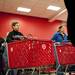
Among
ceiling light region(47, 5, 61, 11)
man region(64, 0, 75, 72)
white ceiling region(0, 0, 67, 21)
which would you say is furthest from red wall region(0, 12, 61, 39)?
man region(64, 0, 75, 72)

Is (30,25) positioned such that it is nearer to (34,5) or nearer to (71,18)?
(34,5)

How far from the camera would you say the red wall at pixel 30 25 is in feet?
33.9

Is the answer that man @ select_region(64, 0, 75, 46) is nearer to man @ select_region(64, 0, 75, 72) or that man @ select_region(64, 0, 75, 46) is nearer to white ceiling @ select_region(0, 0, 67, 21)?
man @ select_region(64, 0, 75, 72)

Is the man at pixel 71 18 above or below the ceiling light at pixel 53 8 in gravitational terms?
below

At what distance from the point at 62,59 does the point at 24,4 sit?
19.3ft

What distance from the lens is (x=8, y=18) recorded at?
34.5ft

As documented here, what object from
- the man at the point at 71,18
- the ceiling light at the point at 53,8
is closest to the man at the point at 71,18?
the man at the point at 71,18

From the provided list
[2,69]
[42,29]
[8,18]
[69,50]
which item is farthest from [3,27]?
[69,50]

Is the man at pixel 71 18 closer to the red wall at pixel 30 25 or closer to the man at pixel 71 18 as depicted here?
the man at pixel 71 18

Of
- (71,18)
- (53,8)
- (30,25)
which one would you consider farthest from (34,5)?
(71,18)

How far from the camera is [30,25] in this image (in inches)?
439

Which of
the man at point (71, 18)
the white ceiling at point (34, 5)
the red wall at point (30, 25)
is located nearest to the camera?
the man at point (71, 18)

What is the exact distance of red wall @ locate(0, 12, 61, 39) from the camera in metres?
10.3

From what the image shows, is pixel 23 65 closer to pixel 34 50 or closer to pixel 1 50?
pixel 34 50
